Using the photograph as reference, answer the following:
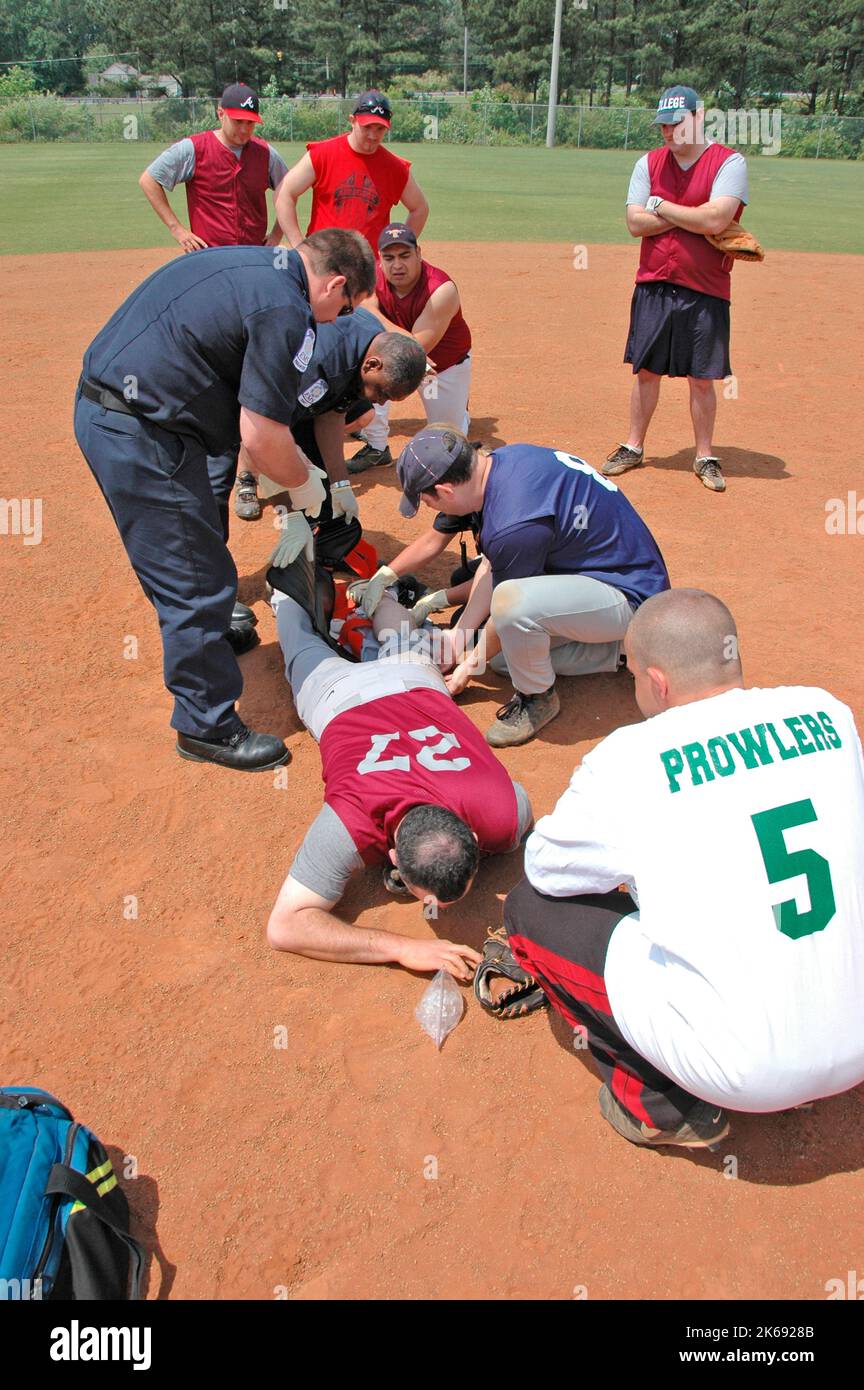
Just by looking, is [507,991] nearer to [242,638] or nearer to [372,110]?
[242,638]

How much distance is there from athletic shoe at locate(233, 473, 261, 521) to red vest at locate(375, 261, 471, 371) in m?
1.47

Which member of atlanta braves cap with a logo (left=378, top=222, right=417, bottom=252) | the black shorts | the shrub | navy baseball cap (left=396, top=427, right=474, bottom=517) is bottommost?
navy baseball cap (left=396, top=427, right=474, bottom=517)

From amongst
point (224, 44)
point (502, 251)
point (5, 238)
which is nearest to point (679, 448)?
point (502, 251)

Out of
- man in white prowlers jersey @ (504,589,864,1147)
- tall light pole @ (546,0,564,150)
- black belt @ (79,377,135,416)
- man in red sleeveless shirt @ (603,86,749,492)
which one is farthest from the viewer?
tall light pole @ (546,0,564,150)

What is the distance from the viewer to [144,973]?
328 cm

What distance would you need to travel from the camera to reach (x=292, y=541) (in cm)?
451

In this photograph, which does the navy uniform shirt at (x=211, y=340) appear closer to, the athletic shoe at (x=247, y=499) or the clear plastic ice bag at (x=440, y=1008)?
the clear plastic ice bag at (x=440, y=1008)

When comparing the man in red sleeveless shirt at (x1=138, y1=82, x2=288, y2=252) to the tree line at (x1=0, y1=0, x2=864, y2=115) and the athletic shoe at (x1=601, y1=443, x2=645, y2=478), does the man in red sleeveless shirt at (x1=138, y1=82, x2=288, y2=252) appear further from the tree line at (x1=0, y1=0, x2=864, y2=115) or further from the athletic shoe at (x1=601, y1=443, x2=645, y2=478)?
the tree line at (x1=0, y1=0, x2=864, y2=115)

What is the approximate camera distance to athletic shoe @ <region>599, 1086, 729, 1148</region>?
2643 millimetres

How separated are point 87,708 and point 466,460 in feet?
7.20

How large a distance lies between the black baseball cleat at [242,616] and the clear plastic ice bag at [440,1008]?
2487 millimetres

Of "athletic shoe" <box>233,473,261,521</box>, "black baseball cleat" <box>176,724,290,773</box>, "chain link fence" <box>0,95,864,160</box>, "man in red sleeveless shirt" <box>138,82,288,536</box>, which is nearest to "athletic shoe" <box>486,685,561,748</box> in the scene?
"black baseball cleat" <box>176,724,290,773</box>

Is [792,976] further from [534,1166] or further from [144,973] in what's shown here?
[144,973]

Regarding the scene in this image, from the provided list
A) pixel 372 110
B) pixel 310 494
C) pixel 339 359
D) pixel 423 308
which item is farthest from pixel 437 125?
pixel 310 494
